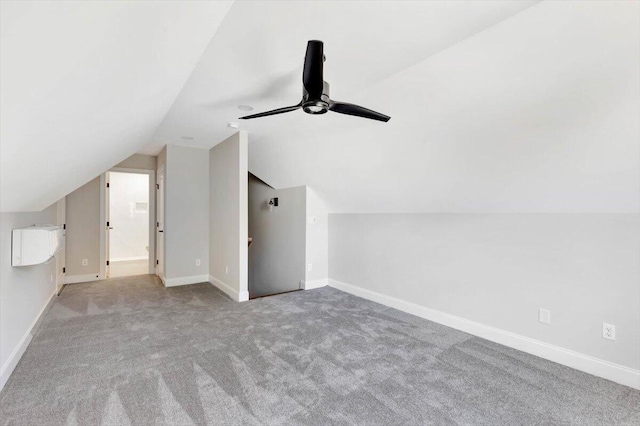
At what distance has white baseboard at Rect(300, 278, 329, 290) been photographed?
4.78 m

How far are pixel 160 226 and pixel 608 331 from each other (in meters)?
6.13

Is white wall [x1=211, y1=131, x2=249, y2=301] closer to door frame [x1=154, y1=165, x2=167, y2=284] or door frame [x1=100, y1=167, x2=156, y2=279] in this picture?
door frame [x1=154, y1=165, x2=167, y2=284]

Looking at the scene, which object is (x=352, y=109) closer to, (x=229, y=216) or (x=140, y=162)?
(x=229, y=216)

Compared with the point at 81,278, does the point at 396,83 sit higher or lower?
higher

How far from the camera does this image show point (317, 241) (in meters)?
4.89

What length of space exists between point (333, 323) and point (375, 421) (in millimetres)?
1566

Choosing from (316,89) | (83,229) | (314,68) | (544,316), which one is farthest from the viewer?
(83,229)

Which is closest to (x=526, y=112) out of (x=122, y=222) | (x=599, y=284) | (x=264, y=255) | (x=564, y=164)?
(x=564, y=164)

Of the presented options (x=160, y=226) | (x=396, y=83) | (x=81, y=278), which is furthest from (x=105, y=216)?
(x=396, y=83)

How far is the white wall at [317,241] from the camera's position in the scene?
4789 millimetres

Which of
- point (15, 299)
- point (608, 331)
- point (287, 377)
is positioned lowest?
point (287, 377)

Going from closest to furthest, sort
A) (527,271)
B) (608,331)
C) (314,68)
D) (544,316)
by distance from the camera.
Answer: (314,68)
(608,331)
(544,316)
(527,271)

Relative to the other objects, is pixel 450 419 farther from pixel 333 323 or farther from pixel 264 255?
pixel 264 255

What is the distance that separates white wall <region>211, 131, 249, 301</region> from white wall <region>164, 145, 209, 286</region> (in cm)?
14
